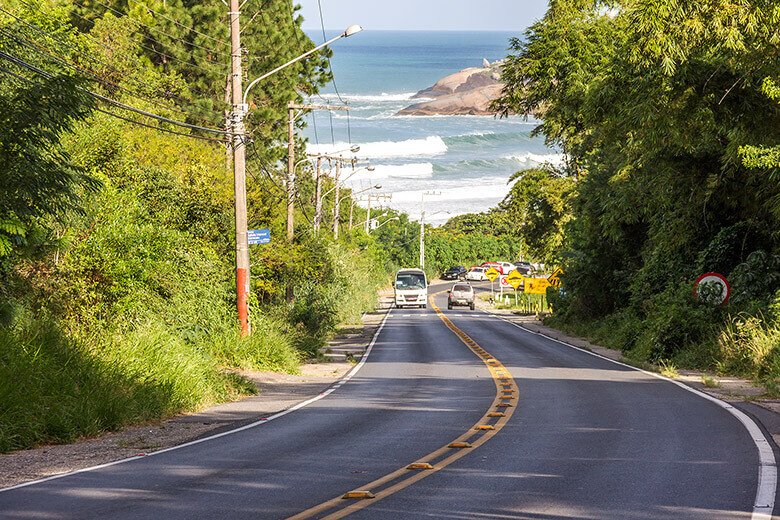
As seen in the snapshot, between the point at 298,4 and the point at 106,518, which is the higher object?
the point at 298,4

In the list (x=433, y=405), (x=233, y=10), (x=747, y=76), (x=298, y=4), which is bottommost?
(x=433, y=405)

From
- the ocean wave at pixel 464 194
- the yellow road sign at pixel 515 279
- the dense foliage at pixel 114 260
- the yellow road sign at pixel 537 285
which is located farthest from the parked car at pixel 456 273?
the dense foliage at pixel 114 260

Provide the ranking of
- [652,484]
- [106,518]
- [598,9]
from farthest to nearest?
1. [598,9]
2. [652,484]
3. [106,518]

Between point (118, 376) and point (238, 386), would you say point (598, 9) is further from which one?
point (118, 376)

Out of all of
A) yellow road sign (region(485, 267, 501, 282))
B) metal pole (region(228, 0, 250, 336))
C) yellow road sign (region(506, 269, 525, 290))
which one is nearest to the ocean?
yellow road sign (region(485, 267, 501, 282))

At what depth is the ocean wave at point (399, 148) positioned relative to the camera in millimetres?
112938

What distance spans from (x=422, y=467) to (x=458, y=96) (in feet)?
334

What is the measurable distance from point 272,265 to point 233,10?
10200 mm

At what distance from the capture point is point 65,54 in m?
30.5

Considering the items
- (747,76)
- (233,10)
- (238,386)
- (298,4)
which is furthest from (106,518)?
(298,4)

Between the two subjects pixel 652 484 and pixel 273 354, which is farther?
pixel 273 354

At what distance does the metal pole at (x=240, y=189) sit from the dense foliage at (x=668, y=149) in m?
8.79

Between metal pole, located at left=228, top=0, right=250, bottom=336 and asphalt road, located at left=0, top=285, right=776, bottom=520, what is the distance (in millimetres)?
6037

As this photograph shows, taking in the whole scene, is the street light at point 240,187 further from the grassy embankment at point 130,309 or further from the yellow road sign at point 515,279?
the yellow road sign at point 515,279
